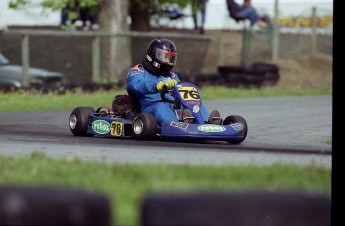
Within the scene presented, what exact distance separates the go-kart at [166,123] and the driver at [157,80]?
44 millimetres

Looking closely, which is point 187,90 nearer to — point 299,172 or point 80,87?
point 80,87

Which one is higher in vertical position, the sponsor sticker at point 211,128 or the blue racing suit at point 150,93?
the blue racing suit at point 150,93

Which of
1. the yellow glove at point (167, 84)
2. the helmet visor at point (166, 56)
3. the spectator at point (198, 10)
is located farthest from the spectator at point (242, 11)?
the yellow glove at point (167, 84)

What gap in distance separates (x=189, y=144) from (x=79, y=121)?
35.9 inches

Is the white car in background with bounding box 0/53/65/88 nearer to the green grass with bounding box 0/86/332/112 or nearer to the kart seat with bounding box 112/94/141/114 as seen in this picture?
the green grass with bounding box 0/86/332/112

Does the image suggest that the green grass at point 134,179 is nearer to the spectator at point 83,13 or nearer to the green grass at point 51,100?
the green grass at point 51,100

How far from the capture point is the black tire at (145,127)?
6.83 metres

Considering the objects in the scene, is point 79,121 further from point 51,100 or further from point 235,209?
point 235,209

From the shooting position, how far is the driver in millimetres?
6031

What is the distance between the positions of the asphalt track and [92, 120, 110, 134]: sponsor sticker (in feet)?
0.70

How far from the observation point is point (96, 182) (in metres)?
4.00

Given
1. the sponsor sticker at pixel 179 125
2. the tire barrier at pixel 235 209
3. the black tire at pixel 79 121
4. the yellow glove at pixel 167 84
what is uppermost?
the yellow glove at pixel 167 84

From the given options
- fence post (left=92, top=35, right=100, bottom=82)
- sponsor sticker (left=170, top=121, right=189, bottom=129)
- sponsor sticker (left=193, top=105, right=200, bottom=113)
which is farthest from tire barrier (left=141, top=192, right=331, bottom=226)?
sponsor sticker (left=193, top=105, right=200, bottom=113)

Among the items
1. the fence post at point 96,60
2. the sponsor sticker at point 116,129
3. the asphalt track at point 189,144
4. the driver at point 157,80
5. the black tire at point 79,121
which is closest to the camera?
the asphalt track at point 189,144
